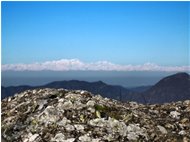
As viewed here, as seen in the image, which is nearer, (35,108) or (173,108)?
(35,108)

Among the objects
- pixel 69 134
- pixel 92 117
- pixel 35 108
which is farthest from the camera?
pixel 35 108

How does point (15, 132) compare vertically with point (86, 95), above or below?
below

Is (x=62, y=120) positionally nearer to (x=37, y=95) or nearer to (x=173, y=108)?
(x=37, y=95)

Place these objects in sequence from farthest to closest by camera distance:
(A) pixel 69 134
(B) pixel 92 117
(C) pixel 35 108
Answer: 1. (C) pixel 35 108
2. (B) pixel 92 117
3. (A) pixel 69 134

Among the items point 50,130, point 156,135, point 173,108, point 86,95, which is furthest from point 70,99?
point 173,108

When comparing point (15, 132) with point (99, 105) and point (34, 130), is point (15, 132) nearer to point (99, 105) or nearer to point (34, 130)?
point (34, 130)

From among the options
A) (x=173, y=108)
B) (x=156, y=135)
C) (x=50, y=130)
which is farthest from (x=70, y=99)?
(x=173, y=108)
